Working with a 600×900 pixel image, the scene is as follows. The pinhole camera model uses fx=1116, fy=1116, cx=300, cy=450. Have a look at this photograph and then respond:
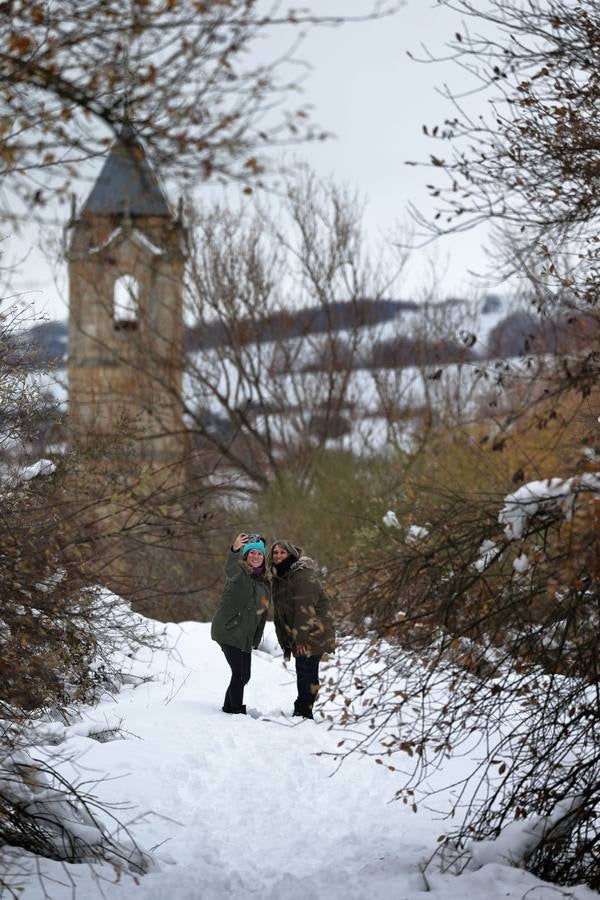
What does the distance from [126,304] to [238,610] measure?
2193 centimetres

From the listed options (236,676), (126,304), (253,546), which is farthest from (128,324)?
(236,676)

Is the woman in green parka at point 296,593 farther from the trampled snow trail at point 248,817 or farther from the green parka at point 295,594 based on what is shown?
the trampled snow trail at point 248,817

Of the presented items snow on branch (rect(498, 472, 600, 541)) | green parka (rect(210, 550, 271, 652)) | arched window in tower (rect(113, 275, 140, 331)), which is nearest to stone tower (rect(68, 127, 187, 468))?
arched window in tower (rect(113, 275, 140, 331))

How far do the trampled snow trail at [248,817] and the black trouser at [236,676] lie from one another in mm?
159

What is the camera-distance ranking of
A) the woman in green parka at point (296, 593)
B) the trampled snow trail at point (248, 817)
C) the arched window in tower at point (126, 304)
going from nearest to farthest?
the trampled snow trail at point (248, 817) → the woman in green parka at point (296, 593) → the arched window in tower at point (126, 304)

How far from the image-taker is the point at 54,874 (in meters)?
5.75

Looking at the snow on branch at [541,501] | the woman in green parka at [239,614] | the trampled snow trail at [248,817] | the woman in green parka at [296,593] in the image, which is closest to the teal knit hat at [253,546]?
the woman in green parka at [239,614]

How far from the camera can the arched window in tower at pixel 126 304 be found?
29.8m

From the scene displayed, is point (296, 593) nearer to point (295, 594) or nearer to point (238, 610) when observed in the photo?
point (295, 594)

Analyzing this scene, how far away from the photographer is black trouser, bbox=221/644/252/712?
1075cm

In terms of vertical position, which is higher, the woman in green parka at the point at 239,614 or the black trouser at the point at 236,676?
the woman in green parka at the point at 239,614

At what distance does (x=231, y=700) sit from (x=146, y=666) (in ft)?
8.88

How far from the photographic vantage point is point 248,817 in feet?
25.7

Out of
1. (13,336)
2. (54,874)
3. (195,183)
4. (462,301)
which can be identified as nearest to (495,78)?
(195,183)
